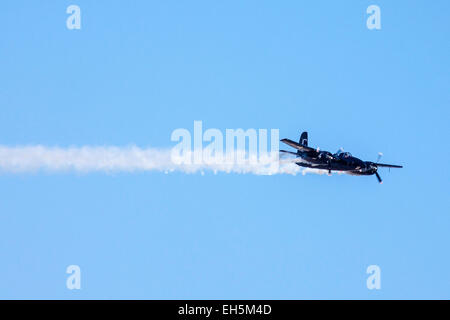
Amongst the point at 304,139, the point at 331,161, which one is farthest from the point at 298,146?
the point at 304,139

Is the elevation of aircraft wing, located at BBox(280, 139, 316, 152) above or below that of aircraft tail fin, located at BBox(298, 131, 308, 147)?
below

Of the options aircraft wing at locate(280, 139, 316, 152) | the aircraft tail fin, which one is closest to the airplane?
aircraft wing at locate(280, 139, 316, 152)

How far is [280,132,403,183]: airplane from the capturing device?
346ft

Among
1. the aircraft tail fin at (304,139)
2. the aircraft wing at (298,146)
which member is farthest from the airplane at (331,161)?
the aircraft tail fin at (304,139)

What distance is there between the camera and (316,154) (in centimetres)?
10638

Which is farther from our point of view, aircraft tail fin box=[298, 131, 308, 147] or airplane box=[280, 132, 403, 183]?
aircraft tail fin box=[298, 131, 308, 147]

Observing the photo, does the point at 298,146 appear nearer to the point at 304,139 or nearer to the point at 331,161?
the point at 331,161

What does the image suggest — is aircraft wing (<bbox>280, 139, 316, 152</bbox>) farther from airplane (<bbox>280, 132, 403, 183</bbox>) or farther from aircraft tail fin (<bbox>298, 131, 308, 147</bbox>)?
aircraft tail fin (<bbox>298, 131, 308, 147</bbox>)

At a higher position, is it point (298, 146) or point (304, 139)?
point (304, 139)

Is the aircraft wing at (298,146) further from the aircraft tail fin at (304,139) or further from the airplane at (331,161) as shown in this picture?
the aircraft tail fin at (304,139)

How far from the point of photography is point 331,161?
106 meters
